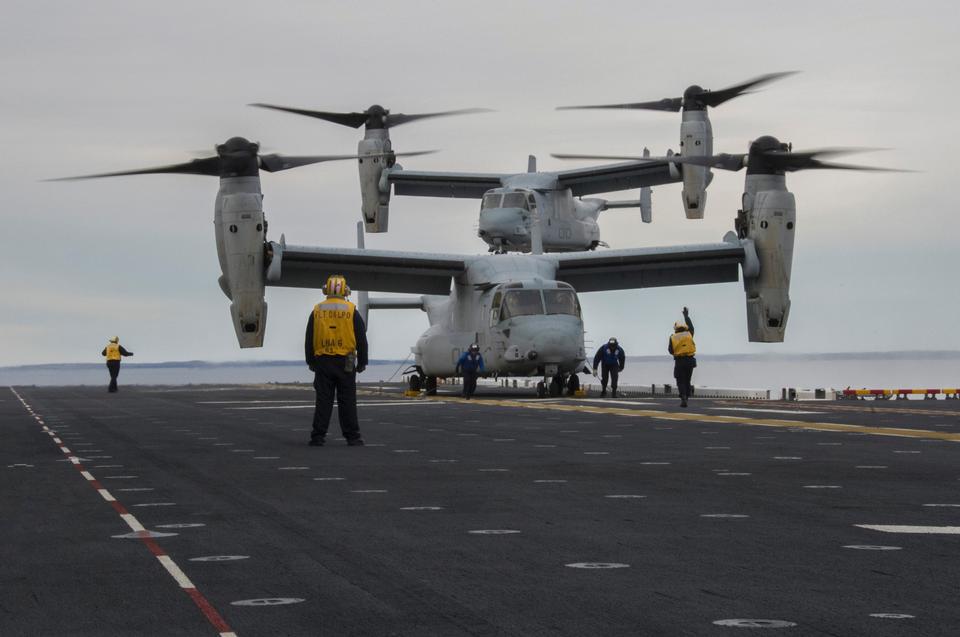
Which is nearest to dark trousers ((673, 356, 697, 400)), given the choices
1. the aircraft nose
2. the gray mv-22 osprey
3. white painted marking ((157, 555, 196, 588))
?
the gray mv-22 osprey

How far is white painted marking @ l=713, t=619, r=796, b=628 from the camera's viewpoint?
19.6 ft

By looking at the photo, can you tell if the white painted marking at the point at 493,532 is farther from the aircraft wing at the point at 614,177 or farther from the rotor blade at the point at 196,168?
the aircraft wing at the point at 614,177

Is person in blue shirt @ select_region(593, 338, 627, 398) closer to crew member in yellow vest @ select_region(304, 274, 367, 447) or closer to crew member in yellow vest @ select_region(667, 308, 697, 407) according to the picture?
crew member in yellow vest @ select_region(667, 308, 697, 407)

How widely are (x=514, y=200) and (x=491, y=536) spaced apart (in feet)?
152

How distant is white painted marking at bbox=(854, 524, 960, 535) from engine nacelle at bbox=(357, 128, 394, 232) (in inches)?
1837

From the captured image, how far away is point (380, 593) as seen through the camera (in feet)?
22.8

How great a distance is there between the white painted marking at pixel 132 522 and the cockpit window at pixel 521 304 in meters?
28.0

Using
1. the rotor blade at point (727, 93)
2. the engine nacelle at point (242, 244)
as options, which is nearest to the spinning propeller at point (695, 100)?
the rotor blade at point (727, 93)

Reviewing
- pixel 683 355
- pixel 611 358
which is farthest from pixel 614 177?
pixel 683 355

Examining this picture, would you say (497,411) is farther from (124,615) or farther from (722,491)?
(124,615)

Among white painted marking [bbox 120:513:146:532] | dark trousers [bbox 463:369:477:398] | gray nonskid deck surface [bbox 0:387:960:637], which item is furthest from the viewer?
dark trousers [bbox 463:369:477:398]

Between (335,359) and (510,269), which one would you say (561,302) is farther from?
(335,359)

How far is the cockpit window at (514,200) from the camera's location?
2164 inches

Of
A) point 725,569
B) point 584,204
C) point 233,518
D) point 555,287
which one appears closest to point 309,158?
point 555,287
